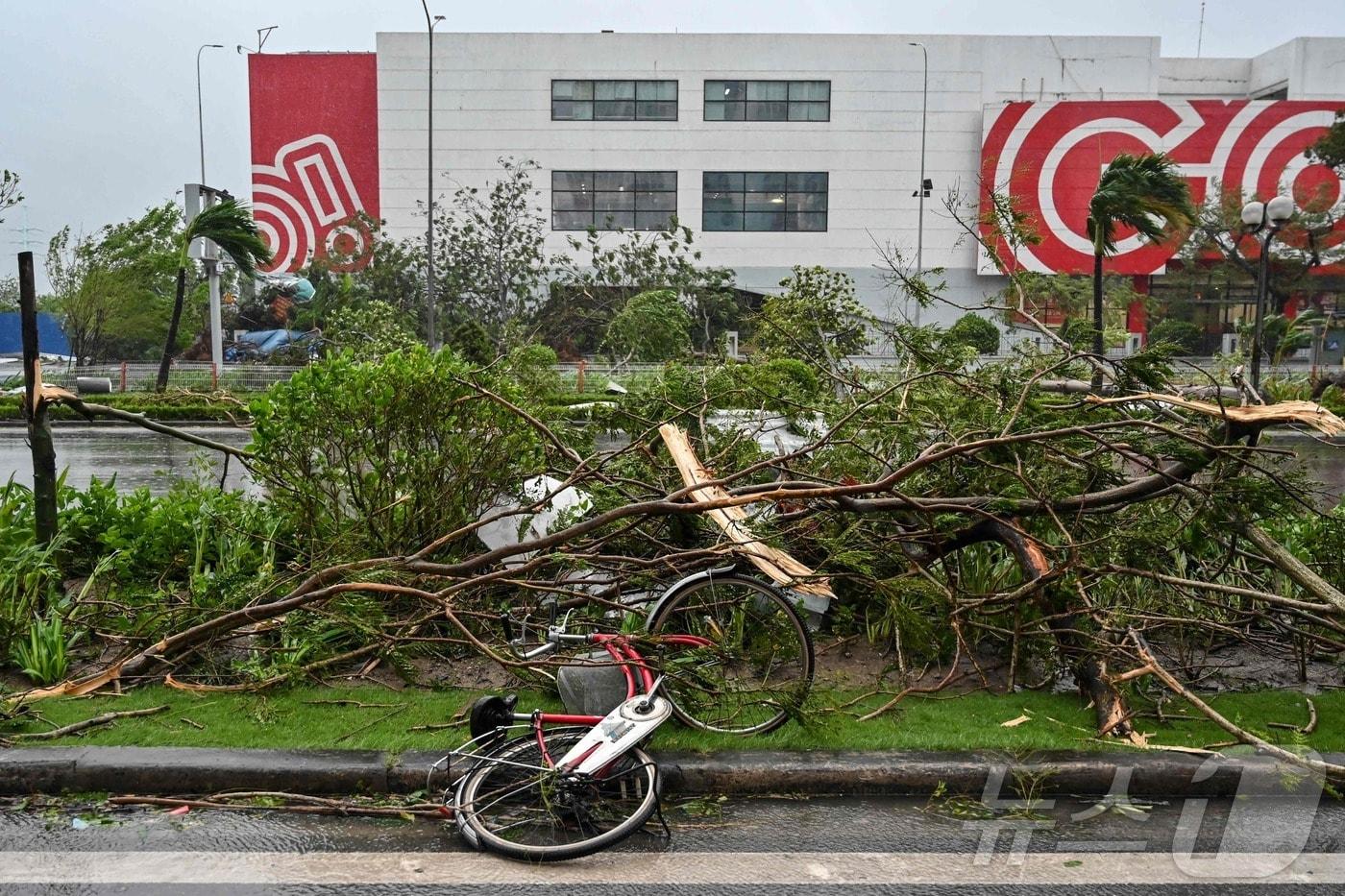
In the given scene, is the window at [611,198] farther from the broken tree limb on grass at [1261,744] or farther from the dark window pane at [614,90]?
the broken tree limb on grass at [1261,744]

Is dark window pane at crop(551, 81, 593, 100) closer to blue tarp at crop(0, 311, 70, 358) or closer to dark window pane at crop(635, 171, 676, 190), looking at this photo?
dark window pane at crop(635, 171, 676, 190)

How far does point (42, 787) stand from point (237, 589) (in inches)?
60.7

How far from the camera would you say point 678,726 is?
4.55 metres

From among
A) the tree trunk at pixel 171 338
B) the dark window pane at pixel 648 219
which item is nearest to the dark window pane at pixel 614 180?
the dark window pane at pixel 648 219

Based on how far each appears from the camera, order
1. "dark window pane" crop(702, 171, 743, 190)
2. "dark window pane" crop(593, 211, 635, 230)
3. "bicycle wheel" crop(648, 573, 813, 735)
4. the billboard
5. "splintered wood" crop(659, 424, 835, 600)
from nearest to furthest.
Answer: "bicycle wheel" crop(648, 573, 813, 735), "splintered wood" crop(659, 424, 835, 600), the billboard, "dark window pane" crop(593, 211, 635, 230), "dark window pane" crop(702, 171, 743, 190)

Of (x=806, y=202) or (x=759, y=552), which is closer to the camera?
(x=759, y=552)

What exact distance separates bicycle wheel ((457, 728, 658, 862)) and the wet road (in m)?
0.07

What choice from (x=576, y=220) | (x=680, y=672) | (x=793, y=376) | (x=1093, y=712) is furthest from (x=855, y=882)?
(x=576, y=220)

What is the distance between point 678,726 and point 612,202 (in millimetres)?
47036

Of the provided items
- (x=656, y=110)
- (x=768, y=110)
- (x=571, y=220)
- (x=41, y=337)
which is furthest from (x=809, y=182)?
(x=41, y=337)

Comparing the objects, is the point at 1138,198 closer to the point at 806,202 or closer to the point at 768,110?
the point at 806,202

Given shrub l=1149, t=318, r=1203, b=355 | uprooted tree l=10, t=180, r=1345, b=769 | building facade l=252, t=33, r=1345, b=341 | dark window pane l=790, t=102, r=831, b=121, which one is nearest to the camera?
uprooted tree l=10, t=180, r=1345, b=769

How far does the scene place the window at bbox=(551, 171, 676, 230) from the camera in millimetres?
49656

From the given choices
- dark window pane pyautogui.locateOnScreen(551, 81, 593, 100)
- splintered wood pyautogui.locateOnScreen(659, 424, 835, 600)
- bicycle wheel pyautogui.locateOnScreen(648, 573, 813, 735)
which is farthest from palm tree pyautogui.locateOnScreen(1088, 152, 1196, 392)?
dark window pane pyautogui.locateOnScreen(551, 81, 593, 100)
